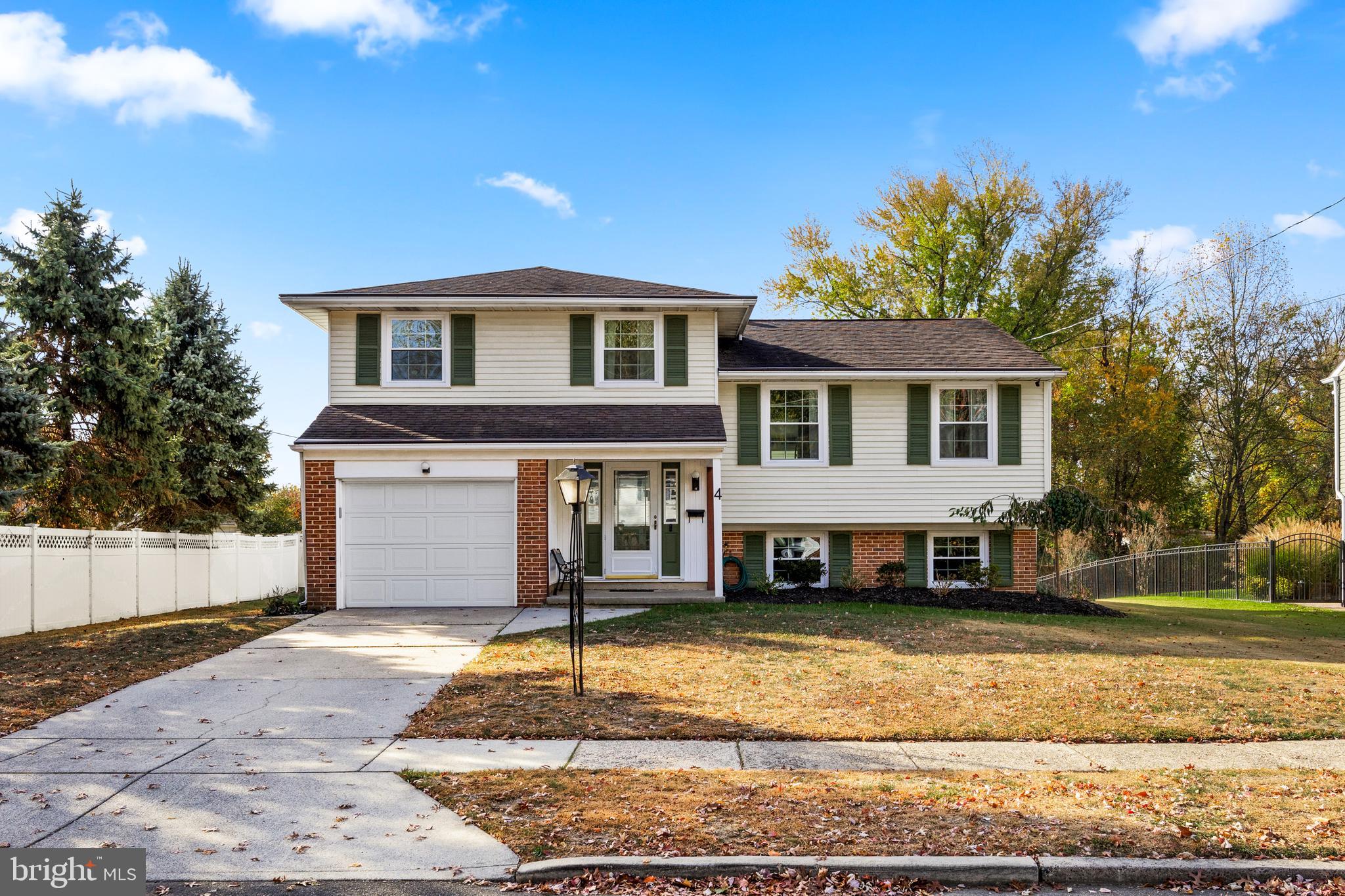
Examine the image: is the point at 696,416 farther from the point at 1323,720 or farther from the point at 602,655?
the point at 1323,720

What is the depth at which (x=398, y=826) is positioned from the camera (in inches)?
214

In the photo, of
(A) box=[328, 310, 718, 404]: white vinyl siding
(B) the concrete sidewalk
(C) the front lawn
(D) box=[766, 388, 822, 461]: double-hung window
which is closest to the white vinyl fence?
(A) box=[328, 310, 718, 404]: white vinyl siding

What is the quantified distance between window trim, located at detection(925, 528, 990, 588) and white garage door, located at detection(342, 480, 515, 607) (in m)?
8.04

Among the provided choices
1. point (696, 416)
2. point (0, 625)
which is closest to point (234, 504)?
point (0, 625)

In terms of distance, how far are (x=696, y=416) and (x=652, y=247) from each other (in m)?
8.93

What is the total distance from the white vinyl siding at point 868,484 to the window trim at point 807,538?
0.38 meters

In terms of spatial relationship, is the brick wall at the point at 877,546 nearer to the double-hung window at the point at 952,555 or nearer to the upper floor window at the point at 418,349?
the double-hung window at the point at 952,555

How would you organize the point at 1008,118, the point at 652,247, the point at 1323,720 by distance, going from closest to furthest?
the point at 1323,720 → the point at 652,247 → the point at 1008,118

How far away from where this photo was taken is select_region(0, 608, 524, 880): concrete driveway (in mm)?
5035

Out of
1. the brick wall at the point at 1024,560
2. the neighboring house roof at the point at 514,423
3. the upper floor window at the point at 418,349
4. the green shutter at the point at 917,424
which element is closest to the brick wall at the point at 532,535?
the neighboring house roof at the point at 514,423

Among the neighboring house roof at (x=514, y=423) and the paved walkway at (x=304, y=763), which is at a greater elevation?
the neighboring house roof at (x=514, y=423)

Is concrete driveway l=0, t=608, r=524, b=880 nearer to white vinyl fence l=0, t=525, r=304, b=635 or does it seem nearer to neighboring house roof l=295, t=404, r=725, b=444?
white vinyl fence l=0, t=525, r=304, b=635

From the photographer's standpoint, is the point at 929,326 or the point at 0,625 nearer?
the point at 0,625

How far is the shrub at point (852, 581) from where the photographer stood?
17609 mm
